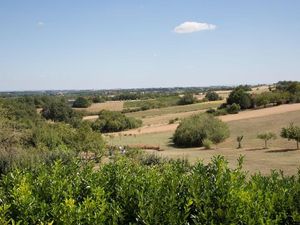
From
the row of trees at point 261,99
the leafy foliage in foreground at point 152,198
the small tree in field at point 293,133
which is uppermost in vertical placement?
the leafy foliage in foreground at point 152,198

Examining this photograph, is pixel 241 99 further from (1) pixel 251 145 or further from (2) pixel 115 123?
(1) pixel 251 145

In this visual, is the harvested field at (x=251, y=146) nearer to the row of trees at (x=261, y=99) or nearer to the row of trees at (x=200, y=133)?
the row of trees at (x=200, y=133)

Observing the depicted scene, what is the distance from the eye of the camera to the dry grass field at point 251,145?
114 ft

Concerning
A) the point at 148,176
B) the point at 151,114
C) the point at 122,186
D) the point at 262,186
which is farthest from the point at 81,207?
the point at 151,114

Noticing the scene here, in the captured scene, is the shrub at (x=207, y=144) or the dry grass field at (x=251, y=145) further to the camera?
the shrub at (x=207, y=144)

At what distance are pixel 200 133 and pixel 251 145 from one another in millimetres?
8163

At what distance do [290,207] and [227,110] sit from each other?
3104 inches

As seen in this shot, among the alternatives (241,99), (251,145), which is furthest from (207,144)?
(241,99)

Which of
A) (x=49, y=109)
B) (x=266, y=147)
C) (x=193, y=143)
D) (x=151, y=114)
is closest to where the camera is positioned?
(x=266, y=147)

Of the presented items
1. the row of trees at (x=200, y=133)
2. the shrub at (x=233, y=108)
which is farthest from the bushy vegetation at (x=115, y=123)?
the row of trees at (x=200, y=133)

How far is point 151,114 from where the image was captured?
100062 millimetres

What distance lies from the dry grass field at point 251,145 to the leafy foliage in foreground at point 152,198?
2348 cm

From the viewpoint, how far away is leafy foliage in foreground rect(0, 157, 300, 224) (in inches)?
217

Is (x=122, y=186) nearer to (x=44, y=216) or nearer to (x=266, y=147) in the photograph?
(x=44, y=216)
